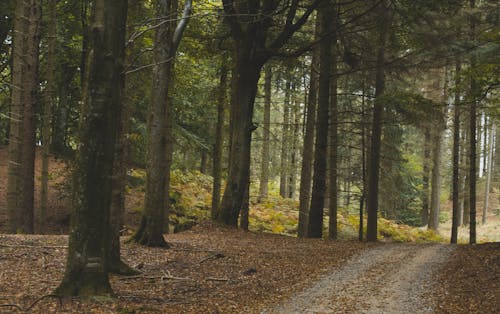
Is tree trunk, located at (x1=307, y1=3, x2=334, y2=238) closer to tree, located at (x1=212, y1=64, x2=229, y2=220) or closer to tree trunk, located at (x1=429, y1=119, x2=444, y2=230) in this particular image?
tree, located at (x1=212, y1=64, x2=229, y2=220)

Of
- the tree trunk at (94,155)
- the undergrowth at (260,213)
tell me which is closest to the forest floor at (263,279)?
the tree trunk at (94,155)

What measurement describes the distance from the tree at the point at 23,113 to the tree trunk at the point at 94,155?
7.45 m

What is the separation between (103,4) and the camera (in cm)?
639

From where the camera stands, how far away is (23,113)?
13258 millimetres

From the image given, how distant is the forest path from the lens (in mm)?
7512

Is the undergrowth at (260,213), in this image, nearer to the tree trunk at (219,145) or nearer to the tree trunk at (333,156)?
the tree trunk at (219,145)

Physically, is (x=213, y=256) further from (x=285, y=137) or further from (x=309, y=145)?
(x=285, y=137)

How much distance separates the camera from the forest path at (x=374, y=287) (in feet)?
24.6

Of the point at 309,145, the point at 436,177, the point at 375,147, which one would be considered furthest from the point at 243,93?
the point at 436,177

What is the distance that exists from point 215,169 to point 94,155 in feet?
40.2

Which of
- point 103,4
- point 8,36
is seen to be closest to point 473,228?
point 103,4

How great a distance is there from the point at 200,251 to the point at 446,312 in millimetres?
5813

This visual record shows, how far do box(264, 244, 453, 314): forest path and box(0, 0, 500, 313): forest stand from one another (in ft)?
0.19

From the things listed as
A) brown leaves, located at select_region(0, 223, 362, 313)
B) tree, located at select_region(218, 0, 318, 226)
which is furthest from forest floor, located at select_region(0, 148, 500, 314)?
tree, located at select_region(218, 0, 318, 226)
